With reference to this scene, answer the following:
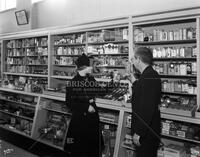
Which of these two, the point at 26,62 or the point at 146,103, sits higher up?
the point at 26,62

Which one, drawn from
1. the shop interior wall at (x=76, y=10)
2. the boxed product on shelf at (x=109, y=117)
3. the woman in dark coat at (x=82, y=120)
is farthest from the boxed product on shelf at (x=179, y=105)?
the shop interior wall at (x=76, y=10)

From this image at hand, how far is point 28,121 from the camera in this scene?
238 inches

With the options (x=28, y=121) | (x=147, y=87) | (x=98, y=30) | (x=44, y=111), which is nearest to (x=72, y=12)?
(x=98, y=30)

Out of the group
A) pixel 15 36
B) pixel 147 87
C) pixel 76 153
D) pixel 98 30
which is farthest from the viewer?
pixel 15 36

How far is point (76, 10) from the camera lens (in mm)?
5797

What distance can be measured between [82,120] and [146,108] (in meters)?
1.15

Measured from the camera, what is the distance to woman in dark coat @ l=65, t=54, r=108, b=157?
3.22m

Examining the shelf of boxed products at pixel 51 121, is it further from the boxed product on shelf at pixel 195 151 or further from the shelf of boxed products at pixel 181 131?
the boxed product on shelf at pixel 195 151

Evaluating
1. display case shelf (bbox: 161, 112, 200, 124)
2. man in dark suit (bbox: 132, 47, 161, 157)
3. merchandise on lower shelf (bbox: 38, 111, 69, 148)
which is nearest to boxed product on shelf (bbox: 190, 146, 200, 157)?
display case shelf (bbox: 161, 112, 200, 124)

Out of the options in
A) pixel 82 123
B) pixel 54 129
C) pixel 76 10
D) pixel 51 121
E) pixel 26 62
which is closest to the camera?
pixel 82 123

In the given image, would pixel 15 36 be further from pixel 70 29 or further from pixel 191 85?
pixel 191 85

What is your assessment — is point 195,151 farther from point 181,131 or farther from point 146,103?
point 146,103

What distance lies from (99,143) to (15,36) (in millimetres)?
4629

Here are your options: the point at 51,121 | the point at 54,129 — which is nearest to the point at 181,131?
the point at 54,129
